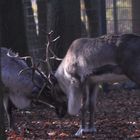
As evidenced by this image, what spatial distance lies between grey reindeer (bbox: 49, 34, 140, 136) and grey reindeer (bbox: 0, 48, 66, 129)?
1.40 ft

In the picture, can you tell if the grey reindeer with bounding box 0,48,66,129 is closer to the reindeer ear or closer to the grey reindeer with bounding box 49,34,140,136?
the reindeer ear

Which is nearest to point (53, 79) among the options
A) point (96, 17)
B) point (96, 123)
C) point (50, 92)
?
point (50, 92)

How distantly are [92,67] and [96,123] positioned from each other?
3.70 feet

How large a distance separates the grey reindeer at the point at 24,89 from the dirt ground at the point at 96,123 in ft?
0.93

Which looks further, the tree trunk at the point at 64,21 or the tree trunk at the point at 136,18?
the tree trunk at the point at 136,18

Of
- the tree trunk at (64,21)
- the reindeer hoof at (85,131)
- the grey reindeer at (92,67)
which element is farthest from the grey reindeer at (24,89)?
the tree trunk at (64,21)

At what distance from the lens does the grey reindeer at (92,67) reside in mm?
9156

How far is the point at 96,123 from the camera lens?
10.2 m

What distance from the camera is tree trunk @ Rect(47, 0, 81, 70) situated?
509 inches

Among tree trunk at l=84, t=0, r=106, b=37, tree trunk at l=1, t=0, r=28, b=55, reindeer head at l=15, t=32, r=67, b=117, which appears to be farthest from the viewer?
tree trunk at l=84, t=0, r=106, b=37

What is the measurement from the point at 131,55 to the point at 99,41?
2.09ft

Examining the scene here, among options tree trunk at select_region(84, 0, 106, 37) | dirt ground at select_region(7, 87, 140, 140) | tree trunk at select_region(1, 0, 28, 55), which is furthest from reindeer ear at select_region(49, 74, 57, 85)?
tree trunk at select_region(84, 0, 106, 37)

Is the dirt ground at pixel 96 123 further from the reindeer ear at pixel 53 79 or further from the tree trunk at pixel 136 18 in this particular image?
the tree trunk at pixel 136 18

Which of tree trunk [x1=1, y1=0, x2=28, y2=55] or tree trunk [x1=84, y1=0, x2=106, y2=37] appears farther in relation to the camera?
tree trunk [x1=84, y1=0, x2=106, y2=37]
